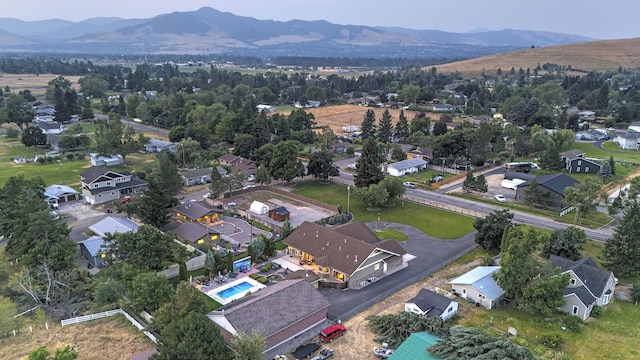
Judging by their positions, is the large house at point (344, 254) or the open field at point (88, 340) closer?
the open field at point (88, 340)

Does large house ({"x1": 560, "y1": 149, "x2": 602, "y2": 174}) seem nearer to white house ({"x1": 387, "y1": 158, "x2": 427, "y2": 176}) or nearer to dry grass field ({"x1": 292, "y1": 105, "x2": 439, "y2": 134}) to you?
white house ({"x1": 387, "y1": 158, "x2": 427, "y2": 176})

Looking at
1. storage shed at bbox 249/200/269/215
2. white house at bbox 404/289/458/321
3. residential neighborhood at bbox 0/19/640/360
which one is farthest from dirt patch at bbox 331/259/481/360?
storage shed at bbox 249/200/269/215

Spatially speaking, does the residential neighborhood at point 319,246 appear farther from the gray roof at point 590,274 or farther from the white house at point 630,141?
the white house at point 630,141

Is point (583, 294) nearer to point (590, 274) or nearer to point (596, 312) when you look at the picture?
point (596, 312)

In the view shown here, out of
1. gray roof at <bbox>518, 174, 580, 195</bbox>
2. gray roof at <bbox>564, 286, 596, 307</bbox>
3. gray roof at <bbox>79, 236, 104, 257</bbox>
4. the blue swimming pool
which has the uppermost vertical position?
gray roof at <bbox>518, 174, 580, 195</bbox>

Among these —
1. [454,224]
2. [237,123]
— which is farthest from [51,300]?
[237,123]

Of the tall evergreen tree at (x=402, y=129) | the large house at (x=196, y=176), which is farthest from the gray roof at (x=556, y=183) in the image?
the large house at (x=196, y=176)

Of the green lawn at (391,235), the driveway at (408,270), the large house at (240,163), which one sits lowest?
the green lawn at (391,235)
